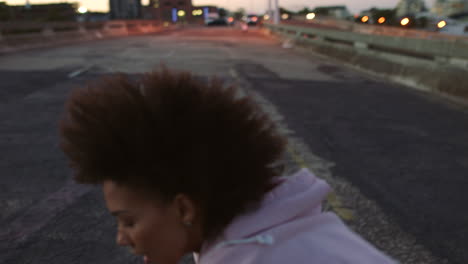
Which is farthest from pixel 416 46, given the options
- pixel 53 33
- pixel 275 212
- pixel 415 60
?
pixel 53 33

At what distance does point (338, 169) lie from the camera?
4.55 m

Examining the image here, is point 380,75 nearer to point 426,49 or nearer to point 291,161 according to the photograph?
point 426,49

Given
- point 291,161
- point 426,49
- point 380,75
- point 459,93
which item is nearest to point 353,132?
point 291,161

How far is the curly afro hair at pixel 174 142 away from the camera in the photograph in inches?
50.9

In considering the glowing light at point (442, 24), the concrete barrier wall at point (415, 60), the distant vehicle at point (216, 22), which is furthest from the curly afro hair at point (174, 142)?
the distant vehicle at point (216, 22)

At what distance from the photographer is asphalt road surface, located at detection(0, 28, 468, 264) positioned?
3.04 meters

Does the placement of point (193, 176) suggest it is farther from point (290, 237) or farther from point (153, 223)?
point (290, 237)

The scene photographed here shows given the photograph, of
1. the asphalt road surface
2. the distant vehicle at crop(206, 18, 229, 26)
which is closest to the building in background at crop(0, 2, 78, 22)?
the distant vehicle at crop(206, 18, 229, 26)

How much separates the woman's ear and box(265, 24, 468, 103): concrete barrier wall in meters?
8.12

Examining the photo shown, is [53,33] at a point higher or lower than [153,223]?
higher

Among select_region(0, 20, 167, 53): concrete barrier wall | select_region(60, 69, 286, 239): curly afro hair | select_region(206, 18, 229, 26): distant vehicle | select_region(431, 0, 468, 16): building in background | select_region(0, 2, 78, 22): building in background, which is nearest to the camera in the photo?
select_region(60, 69, 286, 239): curly afro hair

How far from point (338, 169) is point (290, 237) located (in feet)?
10.9

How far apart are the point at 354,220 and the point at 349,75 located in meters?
9.64

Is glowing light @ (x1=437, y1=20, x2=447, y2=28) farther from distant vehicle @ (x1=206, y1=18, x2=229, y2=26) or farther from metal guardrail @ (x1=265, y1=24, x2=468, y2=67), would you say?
distant vehicle @ (x1=206, y1=18, x2=229, y2=26)
